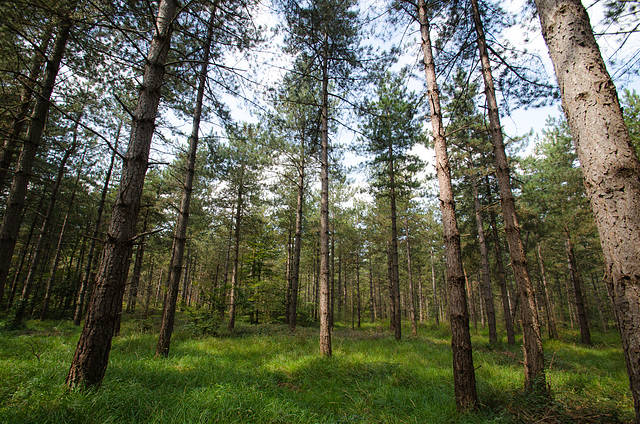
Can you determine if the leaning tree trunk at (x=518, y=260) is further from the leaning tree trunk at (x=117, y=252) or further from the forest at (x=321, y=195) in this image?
the leaning tree trunk at (x=117, y=252)

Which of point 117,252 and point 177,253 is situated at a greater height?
point 177,253

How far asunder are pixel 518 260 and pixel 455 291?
Result: 86.9 inches

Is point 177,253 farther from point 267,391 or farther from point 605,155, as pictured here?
point 605,155

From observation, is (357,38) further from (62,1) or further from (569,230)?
(569,230)

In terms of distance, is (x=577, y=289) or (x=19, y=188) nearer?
(x=19, y=188)

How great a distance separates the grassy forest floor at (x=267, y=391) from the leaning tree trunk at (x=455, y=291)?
362mm

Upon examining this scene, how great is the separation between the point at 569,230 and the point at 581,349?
625 centimetres

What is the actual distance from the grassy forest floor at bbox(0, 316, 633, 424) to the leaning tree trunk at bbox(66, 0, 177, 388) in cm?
31

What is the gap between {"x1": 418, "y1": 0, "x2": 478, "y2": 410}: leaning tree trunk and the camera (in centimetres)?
382

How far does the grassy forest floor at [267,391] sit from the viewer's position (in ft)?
9.69

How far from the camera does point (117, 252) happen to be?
3.26 metres

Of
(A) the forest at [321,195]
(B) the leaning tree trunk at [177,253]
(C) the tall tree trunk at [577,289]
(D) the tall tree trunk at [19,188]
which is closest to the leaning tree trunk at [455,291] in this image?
(A) the forest at [321,195]

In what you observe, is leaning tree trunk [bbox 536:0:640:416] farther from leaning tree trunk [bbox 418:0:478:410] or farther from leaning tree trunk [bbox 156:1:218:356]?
leaning tree trunk [bbox 156:1:218:356]

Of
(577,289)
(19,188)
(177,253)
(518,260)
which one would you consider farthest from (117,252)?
(577,289)
